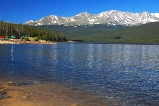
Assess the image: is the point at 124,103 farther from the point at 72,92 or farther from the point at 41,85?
the point at 41,85

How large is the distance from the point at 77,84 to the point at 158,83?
11.7m

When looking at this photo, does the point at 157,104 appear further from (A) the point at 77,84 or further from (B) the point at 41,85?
(B) the point at 41,85

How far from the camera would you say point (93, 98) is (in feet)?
79.2

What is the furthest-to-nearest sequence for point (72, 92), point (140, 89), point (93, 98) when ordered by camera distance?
point (140, 89) → point (72, 92) → point (93, 98)

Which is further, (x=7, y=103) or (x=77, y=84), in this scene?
(x=77, y=84)

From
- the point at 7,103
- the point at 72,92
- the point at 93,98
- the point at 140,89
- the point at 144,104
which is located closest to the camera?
the point at 7,103

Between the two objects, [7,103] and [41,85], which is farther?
[41,85]

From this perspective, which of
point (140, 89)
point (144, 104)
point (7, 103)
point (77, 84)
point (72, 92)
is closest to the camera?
point (7, 103)

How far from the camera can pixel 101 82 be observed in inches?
1308

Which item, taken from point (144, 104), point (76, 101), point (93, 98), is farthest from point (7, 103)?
point (144, 104)

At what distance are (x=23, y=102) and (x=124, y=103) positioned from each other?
9769 mm

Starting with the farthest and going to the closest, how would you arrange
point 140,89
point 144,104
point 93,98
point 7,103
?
point 140,89 → point 93,98 → point 144,104 → point 7,103

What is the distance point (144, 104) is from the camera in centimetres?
2244

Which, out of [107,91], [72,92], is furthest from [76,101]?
[107,91]
